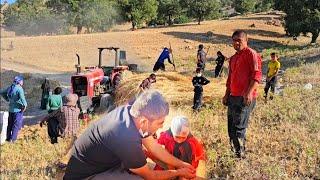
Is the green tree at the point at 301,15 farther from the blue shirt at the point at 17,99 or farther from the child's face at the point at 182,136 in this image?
the child's face at the point at 182,136

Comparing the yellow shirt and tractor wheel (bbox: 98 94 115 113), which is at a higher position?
the yellow shirt

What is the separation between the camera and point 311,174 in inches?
238

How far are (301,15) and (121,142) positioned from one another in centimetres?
3721

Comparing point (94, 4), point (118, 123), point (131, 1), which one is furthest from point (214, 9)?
point (118, 123)

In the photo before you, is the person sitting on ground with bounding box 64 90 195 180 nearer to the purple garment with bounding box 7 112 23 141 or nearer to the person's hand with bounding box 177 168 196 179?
the person's hand with bounding box 177 168 196 179

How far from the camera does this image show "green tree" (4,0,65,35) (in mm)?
67812

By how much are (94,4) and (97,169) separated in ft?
191

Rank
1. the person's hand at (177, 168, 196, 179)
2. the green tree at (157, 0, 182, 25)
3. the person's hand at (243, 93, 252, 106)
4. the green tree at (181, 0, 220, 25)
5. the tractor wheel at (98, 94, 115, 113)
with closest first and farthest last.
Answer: the person's hand at (177, 168, 196, 179) → the person's hand at (243, 93, 252, 106) → the tractor wheel at (98, 94, 115, 113) → the green tree at (181, 0, 220, 25) → the green tree at (157, 0, 182, 25)

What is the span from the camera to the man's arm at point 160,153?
14.3 ft

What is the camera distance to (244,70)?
6660 mm

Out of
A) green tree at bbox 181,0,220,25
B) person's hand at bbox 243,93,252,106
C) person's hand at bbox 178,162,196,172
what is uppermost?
green tree at bbox 181,0,220,25

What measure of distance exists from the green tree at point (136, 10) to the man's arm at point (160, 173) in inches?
2214

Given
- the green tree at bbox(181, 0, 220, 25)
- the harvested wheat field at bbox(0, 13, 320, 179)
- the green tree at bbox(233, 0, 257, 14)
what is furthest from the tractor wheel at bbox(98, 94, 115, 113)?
the green tree at bbox(233, 0, 257, 14)

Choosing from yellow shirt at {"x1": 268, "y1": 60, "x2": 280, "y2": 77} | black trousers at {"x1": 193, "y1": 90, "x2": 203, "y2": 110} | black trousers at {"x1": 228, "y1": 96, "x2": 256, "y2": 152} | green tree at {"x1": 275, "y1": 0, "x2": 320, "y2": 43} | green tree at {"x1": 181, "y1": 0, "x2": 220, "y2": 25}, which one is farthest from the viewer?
green tree at {"x1": 181, "y1": 0, "x2": 220, "y2": 25}
